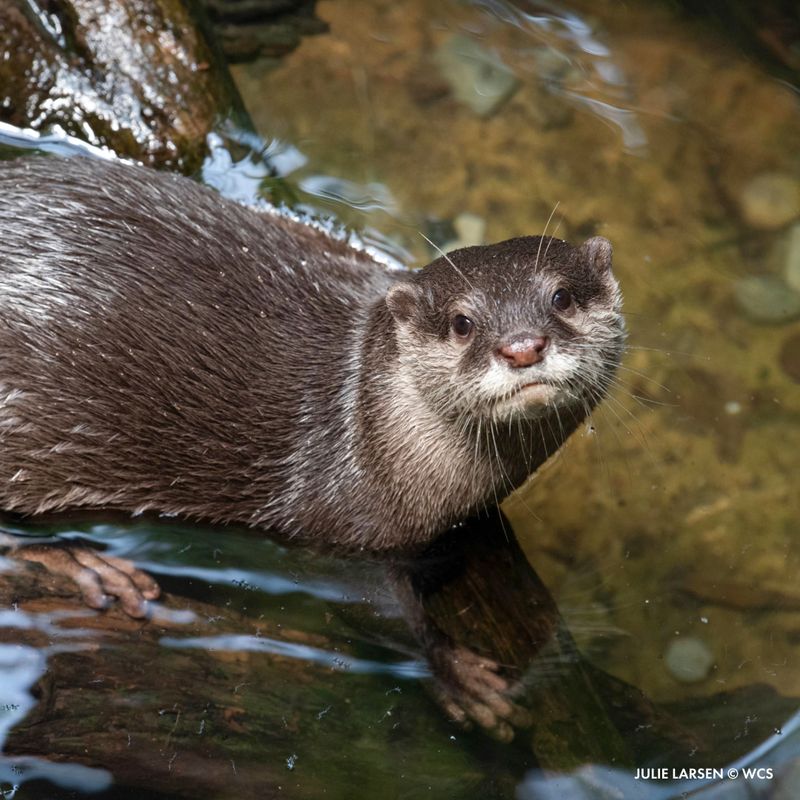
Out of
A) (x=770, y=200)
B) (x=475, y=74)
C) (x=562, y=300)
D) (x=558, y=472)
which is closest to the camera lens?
(x=562, y=300)

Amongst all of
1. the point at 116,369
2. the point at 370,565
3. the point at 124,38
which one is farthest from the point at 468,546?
the point at 124,38

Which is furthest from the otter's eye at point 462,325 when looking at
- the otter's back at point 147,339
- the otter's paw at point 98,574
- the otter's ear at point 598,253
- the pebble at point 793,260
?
the pebble at point 793,260

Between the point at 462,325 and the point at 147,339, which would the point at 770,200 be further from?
the point at 147,339

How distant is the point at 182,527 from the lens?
331 cm

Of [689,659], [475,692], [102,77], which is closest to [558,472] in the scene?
[689,659]

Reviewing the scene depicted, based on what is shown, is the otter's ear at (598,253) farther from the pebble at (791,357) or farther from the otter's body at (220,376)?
the pebble at (791,357)

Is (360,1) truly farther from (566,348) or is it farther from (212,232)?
(566,348)

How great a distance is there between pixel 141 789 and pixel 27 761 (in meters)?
0.26

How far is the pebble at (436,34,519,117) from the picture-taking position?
449 cm

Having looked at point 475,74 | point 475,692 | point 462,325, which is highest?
point 462,325

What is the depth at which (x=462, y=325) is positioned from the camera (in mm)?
2760

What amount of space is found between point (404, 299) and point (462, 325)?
→ 0.77ft

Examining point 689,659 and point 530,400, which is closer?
point 530,400

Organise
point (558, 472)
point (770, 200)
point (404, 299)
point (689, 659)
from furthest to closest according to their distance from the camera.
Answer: point (770, 200)
point (558, 472)
point (689, 659)
point (404, 299)
